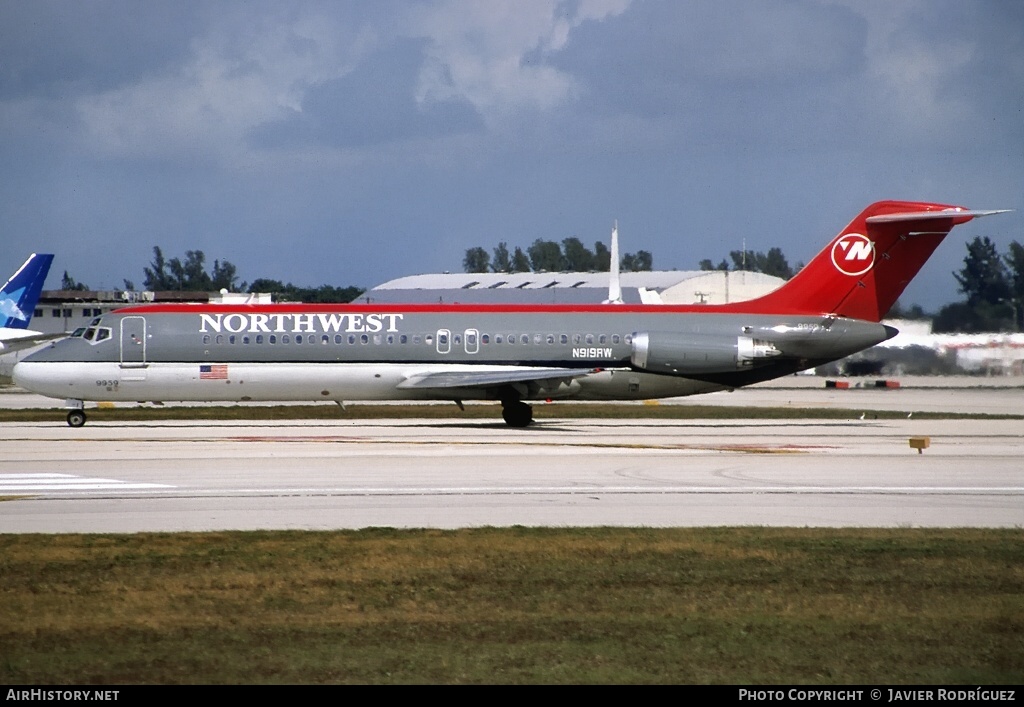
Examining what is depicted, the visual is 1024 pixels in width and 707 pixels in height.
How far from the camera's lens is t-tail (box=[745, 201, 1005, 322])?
3750 centimetres

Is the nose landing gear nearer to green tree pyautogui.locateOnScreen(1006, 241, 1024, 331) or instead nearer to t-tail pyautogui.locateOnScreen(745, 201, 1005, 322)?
t-tail pyautogui.locateOnScreen(745, 201, 1005, 322)

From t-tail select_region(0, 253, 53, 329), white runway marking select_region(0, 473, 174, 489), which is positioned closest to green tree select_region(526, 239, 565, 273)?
t-tail select_region(0, 253, 53, 329)

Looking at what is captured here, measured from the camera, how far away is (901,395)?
59.8 meters

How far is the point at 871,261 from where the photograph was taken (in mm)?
37656

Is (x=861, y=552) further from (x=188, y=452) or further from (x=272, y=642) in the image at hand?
(x=188, y=452)

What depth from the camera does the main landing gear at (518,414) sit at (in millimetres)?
38344

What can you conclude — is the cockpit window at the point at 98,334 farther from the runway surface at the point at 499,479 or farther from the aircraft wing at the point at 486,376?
the aircraft wing at the point at 486,376

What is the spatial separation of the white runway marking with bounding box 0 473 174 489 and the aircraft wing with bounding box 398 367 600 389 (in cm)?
1559

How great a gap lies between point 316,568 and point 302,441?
56.9ft

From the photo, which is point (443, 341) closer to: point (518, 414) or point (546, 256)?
point (518, 414)

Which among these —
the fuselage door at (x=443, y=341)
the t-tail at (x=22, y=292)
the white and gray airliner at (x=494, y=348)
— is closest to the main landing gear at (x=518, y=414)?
the white and gray airliner at (x=494, y=348)

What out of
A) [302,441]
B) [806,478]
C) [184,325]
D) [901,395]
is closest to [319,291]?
[901,395]

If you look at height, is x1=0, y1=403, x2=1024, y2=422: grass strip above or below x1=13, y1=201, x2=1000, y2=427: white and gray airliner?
below

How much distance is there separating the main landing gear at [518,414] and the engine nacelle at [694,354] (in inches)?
142
